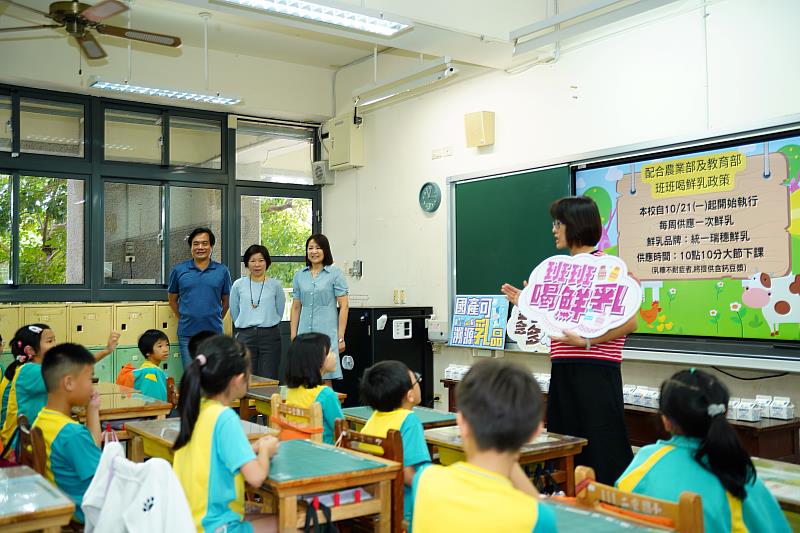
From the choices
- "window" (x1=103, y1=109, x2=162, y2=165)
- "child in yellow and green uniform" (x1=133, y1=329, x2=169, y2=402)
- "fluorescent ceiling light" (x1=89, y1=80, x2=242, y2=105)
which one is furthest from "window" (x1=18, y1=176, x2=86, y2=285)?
"child in yellow and green uniform" (x1=133, y1=329, x2=169, y2=402)

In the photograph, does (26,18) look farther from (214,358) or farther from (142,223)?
(214,358)

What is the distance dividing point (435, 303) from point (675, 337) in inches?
94.3

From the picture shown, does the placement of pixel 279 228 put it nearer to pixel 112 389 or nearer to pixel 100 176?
pixel 100 176

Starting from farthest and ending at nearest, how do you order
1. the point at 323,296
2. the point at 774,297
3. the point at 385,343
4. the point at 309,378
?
the point at 385,343
the point at 323,296
the point at 774,297
the point at 309,378

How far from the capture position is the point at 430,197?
6.72 m

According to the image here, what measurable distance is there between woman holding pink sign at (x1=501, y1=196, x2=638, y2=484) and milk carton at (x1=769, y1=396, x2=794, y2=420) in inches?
61.7

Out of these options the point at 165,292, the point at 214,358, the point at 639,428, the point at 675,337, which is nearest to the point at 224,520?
the point at 214,358

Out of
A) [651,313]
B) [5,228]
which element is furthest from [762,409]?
[5,228]

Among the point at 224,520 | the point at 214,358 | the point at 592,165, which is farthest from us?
the point at 592,165

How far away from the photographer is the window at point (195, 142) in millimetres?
7617

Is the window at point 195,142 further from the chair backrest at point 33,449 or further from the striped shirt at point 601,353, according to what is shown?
the striped shirt at point 601,353

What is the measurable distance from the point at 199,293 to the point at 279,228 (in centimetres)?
204

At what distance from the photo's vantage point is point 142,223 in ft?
24.4

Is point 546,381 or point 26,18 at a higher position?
point 26,18
